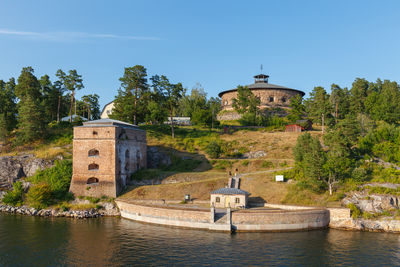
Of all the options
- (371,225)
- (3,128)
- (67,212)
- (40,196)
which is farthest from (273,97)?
(3,128)

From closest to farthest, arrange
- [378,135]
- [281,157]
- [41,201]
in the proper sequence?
1. [41,201]
2. [378,135]
3. [281,157]

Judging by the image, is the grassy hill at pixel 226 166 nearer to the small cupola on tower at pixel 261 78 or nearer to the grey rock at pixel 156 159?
the grey rock at pixel 156 159

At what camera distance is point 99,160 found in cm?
4659

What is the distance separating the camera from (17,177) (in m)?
48.3

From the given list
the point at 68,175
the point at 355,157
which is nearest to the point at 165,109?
the point at 68,175

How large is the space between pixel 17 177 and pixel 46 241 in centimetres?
2271

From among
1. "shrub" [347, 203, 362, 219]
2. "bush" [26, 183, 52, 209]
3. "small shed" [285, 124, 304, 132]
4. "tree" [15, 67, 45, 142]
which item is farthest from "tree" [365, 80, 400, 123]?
"tree" [15, 67, 45, 142]

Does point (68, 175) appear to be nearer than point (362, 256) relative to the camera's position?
No

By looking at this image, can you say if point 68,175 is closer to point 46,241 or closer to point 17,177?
point 17,177

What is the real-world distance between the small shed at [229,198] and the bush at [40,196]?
22.7 meters

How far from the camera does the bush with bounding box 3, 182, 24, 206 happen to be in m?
44.8

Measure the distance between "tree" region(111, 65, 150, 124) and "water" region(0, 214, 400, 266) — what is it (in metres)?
34.6

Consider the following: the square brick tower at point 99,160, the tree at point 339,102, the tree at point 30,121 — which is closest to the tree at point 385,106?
the tree at point 339,102

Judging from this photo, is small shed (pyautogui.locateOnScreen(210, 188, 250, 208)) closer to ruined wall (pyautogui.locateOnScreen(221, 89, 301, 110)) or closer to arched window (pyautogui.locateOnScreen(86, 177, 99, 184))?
arched window (pyautogui.locateOnScreen(86, 177, 99, 184))
